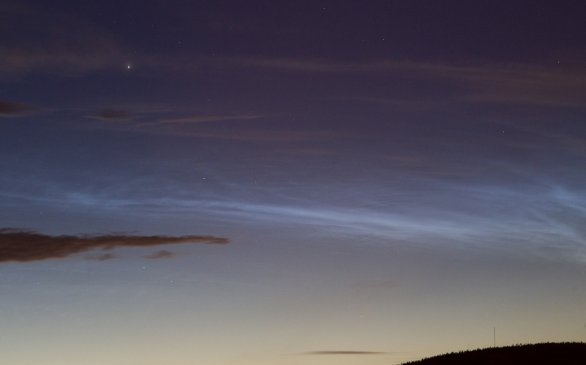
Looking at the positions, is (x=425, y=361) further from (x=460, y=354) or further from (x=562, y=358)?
(x=562, y=358)

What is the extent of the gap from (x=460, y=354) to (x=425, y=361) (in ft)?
9.59

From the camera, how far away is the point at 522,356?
69688mm

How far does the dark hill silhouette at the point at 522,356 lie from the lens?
222 feet

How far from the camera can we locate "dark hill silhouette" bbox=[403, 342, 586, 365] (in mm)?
67562

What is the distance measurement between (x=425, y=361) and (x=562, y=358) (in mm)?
11583

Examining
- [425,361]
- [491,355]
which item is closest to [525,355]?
[491,355]

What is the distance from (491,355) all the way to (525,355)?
2845mm

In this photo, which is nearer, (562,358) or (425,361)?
(562,358)

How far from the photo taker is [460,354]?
74.0 m

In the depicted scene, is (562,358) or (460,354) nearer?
(562,358)

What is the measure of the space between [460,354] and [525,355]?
19.8ft

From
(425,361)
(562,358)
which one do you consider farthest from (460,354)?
(562,358)

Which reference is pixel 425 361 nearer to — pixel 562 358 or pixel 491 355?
pixel 491 355

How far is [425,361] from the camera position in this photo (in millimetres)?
74375
